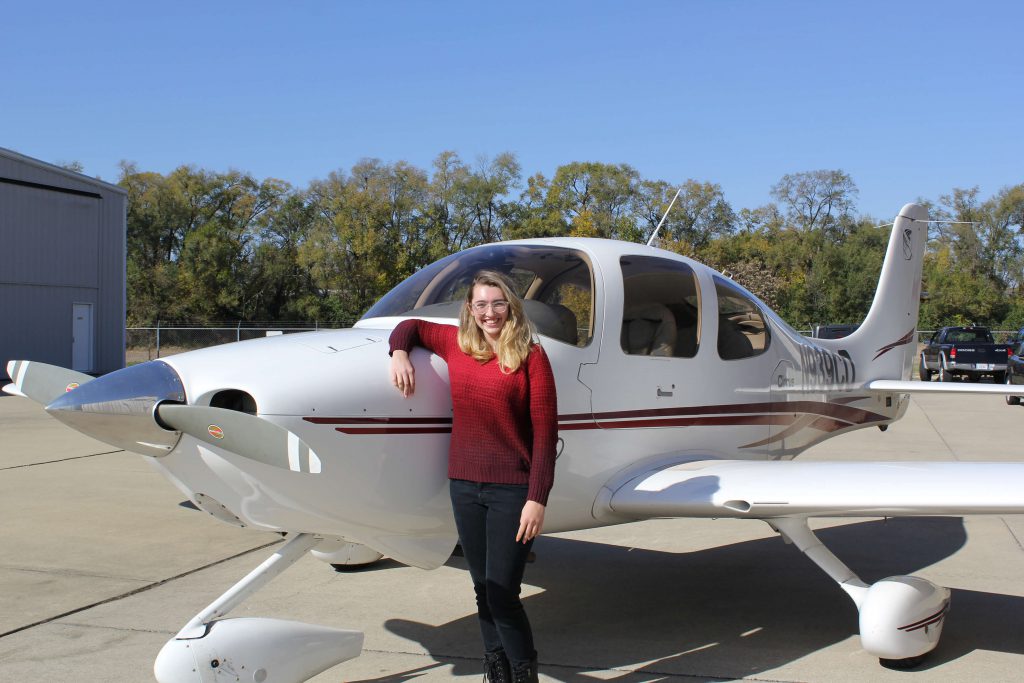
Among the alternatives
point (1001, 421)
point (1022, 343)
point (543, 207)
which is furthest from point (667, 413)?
point (543, 207)

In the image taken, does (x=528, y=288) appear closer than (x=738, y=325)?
Yes

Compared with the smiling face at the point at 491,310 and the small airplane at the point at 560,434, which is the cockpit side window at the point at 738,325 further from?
the smiling face at the point at 491,310

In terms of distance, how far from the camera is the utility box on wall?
82.2 feet

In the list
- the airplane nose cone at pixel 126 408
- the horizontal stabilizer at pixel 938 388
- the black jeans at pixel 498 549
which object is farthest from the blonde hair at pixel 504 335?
the horizontal stabilizer at pixel 938 388

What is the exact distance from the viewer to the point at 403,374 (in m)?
3.73

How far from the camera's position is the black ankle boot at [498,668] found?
12.2ft

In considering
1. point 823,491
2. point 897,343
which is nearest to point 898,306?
point 897,343

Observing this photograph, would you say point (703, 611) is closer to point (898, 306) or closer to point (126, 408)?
point (126, 408)

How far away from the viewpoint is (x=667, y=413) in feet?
16.2

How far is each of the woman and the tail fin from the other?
15.4ft

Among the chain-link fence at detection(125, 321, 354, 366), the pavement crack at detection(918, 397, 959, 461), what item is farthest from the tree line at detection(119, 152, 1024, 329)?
the pavement crack at detection(918, 397, 959, 461)

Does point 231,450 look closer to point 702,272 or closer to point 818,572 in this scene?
point 702,272

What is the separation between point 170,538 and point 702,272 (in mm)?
4319

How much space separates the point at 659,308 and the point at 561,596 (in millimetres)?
1830
